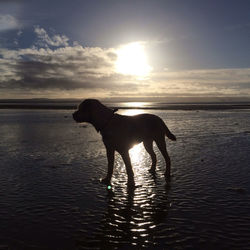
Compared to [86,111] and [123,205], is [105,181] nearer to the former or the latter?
[123,205]

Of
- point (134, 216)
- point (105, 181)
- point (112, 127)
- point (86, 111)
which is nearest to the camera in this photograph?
point (134, 216)

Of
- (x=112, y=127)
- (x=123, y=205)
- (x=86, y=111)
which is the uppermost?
(x=86, y=111)

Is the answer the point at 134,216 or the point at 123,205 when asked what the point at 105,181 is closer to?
the point at 123,205

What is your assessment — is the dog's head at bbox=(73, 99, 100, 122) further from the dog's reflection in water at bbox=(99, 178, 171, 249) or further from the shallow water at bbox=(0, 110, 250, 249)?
the dog's reflection in water at bbox=(99, 178, 171, 249)

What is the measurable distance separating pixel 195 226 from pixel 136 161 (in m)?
5.50

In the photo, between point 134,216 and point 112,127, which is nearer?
point 134,216

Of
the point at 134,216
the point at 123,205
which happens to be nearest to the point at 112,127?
the point at 123,205

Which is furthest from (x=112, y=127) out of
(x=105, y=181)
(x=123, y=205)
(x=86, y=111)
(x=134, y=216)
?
(x=134, y=216)

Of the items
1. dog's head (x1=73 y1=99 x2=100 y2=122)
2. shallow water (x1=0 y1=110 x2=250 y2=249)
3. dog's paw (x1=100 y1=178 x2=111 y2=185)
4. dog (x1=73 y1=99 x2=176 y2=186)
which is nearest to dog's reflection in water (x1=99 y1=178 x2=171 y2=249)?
shallow water (x1=0 y1=110 x2=250 y2=249)

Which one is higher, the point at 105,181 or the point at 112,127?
the point at 112,127

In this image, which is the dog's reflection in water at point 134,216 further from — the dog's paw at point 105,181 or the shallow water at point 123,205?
the dog's paw at point 105,181

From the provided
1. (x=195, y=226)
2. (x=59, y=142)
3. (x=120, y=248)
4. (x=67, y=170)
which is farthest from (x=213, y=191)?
(x=59, y=142)

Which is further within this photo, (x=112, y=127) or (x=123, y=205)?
(x=112, y=127)

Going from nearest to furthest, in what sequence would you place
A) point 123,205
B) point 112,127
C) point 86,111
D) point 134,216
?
point 134,216 → point 123,205 → point 112,127 → point 86,111
